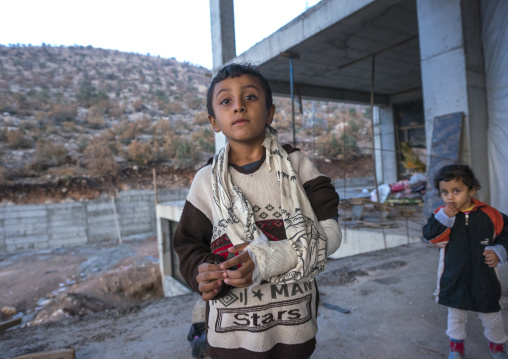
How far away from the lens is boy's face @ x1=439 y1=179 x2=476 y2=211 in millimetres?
1755

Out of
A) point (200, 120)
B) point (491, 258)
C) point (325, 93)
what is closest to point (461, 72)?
point (491, 258)

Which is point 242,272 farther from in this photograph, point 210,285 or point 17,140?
point 17,140

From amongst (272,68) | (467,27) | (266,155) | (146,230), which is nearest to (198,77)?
(146,230)

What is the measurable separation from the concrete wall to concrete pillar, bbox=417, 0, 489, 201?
30.3ft

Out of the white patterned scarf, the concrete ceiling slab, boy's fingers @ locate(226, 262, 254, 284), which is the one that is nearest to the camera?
boy's fingers @ locate(226, 262, 254, 284)

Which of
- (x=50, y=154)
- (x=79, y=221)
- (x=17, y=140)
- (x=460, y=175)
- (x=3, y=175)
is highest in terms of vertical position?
(x=17, y=140)

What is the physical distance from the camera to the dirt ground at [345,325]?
82.7 inches

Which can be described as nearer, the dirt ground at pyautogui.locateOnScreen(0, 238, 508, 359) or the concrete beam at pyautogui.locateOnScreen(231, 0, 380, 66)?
the dirt ground at pyautogui.locateOnScreen(0, 238, 508, 359)

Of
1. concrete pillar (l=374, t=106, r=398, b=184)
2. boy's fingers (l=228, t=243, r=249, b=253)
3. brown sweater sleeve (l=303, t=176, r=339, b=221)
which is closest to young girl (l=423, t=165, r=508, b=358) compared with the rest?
brown sweater sleeve (l=303, t=176, r=339, b=221)

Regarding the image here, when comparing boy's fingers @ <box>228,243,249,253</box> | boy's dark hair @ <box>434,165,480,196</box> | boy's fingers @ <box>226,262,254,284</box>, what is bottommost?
boy's fingers @ <box>226,262,254,284</box>

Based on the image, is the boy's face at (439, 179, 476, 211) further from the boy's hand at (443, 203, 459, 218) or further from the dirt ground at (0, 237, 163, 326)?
the dirt ground at (0, 237, 163, 326)

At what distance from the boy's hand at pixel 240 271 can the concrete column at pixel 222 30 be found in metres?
8.08

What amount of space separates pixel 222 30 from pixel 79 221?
30.3ft

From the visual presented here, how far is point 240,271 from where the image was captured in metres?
0.86
